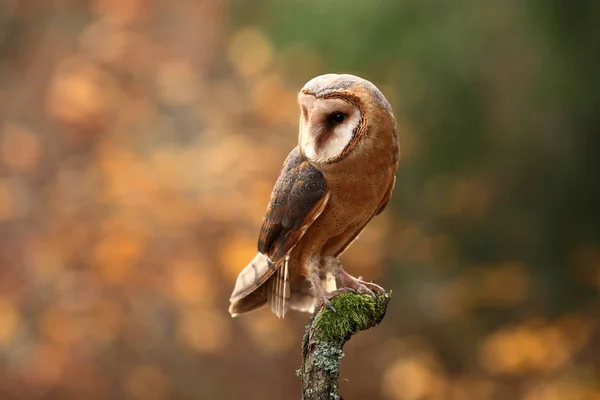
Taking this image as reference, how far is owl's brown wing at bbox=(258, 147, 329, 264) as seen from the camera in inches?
56.0

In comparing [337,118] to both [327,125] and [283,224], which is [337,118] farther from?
[283,224]

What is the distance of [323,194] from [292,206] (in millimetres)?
74

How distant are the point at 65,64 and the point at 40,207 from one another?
772 mm

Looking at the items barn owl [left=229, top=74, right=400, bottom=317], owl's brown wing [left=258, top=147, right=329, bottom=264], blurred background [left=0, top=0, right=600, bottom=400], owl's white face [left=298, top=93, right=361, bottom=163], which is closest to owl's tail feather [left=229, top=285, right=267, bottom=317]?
barn owl [left=229, top=74, right=400, bottom=317]

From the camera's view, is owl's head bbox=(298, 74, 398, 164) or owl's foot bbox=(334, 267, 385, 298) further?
owl's foot bbox=(334, 267, 385, 298)

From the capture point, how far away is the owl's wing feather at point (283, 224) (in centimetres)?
143

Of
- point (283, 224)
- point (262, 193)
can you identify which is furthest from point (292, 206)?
point (262, 193)

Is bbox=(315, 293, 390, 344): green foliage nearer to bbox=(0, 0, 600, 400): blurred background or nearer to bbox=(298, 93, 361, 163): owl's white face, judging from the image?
bbox=(298, 93, 361, 163): owl's white face

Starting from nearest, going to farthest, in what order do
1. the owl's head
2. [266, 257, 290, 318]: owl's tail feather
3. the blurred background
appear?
the owl's head → [266, 257, 290, 318]: owl's tail feather → the blurred background

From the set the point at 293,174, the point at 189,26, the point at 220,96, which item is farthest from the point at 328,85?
the point at 189,26

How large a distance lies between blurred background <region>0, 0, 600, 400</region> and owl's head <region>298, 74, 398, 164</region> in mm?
1819

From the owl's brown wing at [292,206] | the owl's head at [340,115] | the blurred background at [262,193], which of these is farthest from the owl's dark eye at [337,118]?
the blurred background at [262,193]

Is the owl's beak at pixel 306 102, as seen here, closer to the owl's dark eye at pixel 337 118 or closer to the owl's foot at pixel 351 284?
the owl's dark eye at pixel 337 118

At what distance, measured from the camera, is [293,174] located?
1.46 meters
